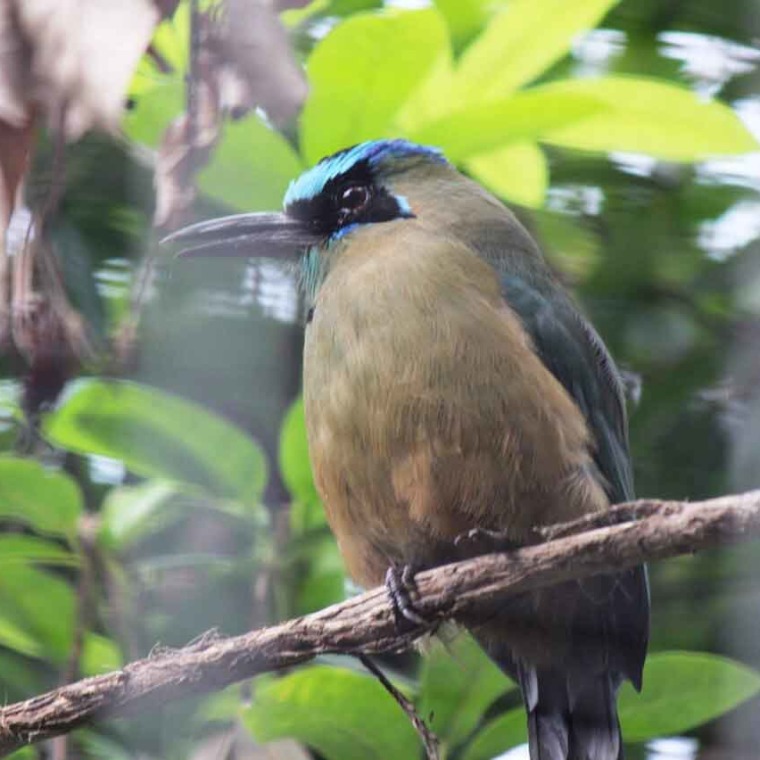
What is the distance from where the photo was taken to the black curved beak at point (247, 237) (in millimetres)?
1736

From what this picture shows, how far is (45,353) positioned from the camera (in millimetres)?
1561

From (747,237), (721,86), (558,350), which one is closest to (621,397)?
(558,350)

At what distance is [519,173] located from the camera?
6.16 ft

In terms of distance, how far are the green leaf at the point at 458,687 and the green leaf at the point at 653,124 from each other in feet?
2.04

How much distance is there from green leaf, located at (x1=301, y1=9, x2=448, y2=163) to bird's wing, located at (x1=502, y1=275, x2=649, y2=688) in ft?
0.83

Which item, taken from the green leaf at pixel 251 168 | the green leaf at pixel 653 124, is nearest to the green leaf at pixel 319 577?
the green leaf at pixel 251 168

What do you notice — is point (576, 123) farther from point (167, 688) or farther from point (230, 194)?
point (167, 688)

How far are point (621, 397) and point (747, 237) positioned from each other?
0.30 m

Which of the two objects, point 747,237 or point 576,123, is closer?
point 576,123

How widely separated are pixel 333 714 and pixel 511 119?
2.27 feet

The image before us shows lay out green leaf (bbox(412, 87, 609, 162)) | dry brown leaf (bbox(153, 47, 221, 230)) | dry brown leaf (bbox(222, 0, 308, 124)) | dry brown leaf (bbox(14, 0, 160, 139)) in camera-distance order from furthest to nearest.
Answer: green leaf (bbox(412, 87, 609, 162))
dry brown leaf (bbox(153, 47, 221, 230))
dry brown leaf (bbox(222, 0, 308, 124))
dry brown leaf (bbox(14, 0, 160, 139))

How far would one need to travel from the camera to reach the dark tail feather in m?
1.63

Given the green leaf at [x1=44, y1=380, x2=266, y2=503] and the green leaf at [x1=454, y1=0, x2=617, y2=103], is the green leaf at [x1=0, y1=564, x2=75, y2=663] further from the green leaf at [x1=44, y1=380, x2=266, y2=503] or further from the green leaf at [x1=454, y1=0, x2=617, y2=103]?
the green leaf at [x1=454, y1=0, x2=617, y2=103]

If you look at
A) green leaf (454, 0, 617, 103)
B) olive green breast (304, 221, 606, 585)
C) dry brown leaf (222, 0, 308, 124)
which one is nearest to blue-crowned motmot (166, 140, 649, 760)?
olive green breast (304, 221, 606, 585)
